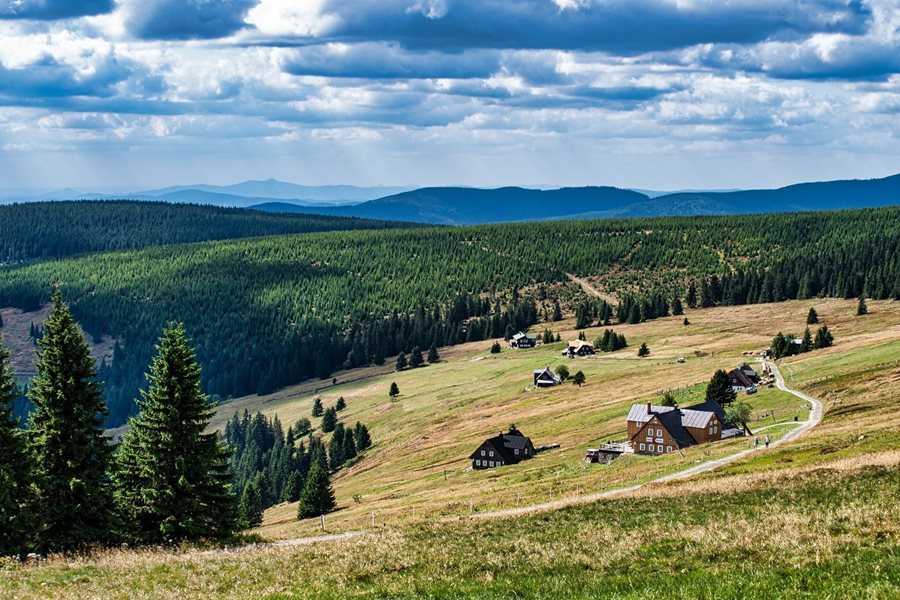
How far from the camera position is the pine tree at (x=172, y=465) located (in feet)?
134

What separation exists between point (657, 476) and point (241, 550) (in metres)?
31.9

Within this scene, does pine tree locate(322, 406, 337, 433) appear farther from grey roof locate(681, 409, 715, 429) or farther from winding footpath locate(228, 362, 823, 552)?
winding footpath locate(228, 362, 823, 552)

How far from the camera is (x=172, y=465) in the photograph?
136ft

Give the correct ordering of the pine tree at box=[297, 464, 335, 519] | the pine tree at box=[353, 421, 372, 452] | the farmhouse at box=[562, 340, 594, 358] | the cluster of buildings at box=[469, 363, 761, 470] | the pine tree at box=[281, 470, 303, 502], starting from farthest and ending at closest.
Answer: the farmhouse at box=[562, 340, 594, 358]
the pine tree at box=[353, 421, 372, 452]
the pine tree at box=[281, 470, 303, 502]
the pine tree at box=[297, 464, 335, 519]
the cluster of buildings at box=[469, 363, 761, 470]

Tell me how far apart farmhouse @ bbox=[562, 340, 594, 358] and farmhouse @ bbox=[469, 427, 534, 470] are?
73.5 m

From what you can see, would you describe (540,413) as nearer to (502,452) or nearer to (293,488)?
(502,452)

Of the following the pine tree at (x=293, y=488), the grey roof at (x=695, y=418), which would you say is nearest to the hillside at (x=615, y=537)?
the grey roof at (x=695, y=418)

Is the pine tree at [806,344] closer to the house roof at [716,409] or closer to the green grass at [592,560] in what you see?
the house roof at [716,409]

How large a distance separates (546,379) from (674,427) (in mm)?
A: 55986

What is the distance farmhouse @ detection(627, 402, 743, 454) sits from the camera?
8412cm

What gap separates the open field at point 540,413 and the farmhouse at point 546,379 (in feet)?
9.44

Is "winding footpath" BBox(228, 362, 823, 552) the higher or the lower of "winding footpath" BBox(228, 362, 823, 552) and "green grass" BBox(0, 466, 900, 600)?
the lower

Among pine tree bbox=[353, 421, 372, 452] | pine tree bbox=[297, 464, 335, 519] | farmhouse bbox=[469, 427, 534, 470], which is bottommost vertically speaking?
pine tree bbox=[353, 421, 372, 452]

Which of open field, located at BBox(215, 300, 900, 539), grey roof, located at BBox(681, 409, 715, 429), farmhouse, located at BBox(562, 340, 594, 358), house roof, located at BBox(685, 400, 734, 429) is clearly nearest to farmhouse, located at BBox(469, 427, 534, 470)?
open field, located at BBox(215, 300, 900, 539)
